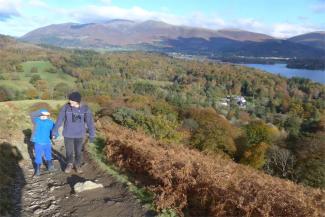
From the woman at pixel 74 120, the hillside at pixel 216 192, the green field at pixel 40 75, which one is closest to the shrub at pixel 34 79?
the green field at pixel 40 75

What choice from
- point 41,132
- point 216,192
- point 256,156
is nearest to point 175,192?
point 216,192

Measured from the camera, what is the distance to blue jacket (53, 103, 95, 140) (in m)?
8.30

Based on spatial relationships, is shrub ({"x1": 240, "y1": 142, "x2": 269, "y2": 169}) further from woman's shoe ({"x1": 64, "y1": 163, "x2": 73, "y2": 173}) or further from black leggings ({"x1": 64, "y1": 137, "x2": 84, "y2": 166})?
black leggings ({"x1": 64, "y1": 137, "x2": 84, "y2": 166})

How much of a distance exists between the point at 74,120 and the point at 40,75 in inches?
5141

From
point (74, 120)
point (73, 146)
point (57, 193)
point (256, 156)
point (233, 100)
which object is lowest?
point (233, 100)

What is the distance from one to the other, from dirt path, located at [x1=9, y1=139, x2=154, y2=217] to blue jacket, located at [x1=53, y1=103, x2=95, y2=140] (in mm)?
1114

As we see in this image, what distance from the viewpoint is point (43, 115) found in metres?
8.73

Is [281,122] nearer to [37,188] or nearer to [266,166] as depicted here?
[266,166]

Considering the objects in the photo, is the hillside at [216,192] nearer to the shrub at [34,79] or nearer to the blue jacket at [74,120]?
the blue jacket at [74,120]

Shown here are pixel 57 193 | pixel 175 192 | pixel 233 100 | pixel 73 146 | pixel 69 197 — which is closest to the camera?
pixel 175 192

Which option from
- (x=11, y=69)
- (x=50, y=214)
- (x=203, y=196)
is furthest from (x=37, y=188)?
(x=11, y=69)

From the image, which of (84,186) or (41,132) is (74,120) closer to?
(41,132)

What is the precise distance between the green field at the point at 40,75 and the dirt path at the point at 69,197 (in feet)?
320

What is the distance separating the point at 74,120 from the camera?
329 inches
